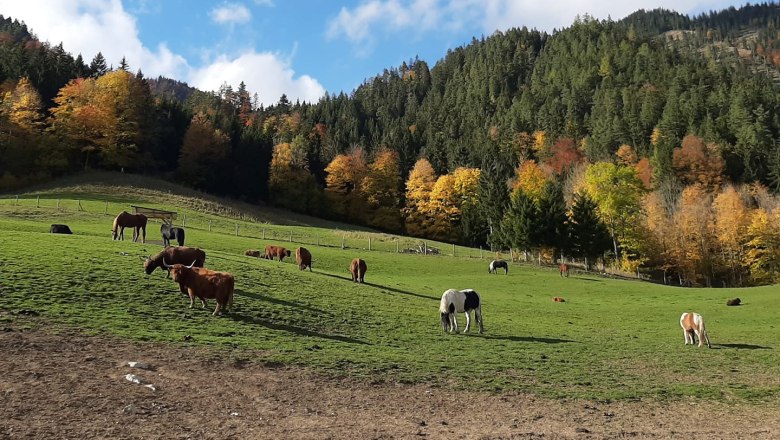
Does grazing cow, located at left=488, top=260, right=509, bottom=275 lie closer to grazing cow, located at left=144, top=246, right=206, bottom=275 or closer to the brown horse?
the brown horse

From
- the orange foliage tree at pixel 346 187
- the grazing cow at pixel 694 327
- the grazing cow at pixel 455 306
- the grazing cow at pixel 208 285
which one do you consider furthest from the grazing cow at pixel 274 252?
the orange foliage tree at pixel 346 187

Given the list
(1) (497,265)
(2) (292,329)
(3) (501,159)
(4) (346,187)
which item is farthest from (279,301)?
(3) (501,159)

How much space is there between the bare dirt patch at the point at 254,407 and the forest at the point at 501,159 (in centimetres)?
5270

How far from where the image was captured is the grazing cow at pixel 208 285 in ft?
63.1

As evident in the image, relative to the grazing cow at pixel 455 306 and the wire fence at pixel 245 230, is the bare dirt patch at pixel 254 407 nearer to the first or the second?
the grazing cow at pixel 455 306

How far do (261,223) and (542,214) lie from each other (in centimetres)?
3941

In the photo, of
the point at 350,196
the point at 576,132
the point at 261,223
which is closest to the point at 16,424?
the point at 261,223

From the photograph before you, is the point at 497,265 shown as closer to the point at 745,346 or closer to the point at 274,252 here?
the point at 274,252

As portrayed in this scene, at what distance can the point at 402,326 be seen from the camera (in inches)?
863

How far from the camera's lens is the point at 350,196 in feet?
357

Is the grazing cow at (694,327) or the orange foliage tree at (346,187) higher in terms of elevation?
the orange foliage tree at (346,187)

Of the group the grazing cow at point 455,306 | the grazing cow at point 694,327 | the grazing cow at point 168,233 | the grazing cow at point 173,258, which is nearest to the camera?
the grazing cow at point 694,327

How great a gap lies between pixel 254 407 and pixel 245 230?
181ft

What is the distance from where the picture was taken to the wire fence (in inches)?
2326
